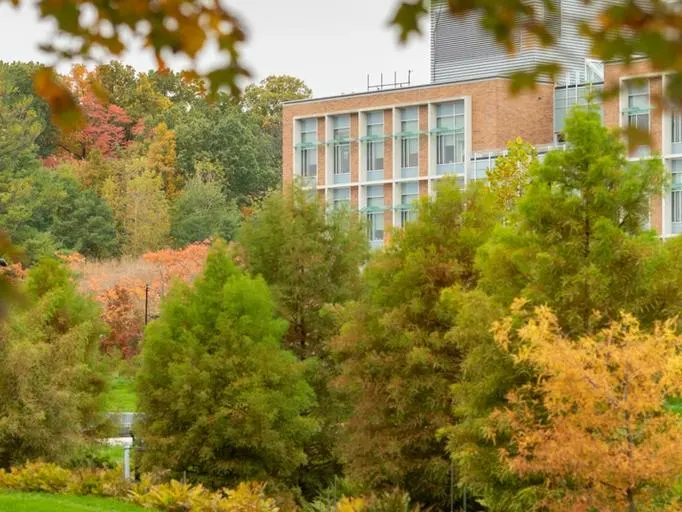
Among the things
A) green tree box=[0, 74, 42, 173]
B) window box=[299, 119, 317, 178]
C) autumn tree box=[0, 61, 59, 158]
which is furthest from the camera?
autumn tree box=[0, 61, 59, 158]

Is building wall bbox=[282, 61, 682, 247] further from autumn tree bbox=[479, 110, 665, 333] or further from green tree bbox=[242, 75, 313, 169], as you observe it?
autumn tree bbox=[479, 110, 665, 333]

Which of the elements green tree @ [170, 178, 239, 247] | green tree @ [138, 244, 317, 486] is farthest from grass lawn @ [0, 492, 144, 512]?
green tree @ [170, 178, 239, 247]

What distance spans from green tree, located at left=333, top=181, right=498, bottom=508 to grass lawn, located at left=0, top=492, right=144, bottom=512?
14.3 feet

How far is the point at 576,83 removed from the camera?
2569 inches

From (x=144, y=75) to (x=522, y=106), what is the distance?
35.7 metres

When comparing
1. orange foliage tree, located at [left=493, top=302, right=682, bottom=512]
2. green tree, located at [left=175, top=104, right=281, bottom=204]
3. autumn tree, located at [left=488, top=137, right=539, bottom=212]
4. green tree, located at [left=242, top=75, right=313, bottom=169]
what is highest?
green tree, located at [left=242, top=75, right=313, bottom=169]

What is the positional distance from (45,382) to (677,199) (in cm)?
3504

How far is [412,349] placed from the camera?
92.6ft

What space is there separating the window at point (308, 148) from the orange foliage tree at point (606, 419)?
177 feet

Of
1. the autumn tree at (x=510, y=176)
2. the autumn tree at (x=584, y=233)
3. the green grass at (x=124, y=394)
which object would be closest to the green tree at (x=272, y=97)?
the green grass at (x=124, y=394)

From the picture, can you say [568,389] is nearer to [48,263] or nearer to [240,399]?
[240,399]

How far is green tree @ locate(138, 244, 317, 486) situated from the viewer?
3055 cm

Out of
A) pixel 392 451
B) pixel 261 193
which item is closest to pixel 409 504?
pixel 392 451

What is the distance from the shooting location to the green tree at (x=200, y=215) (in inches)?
3152
